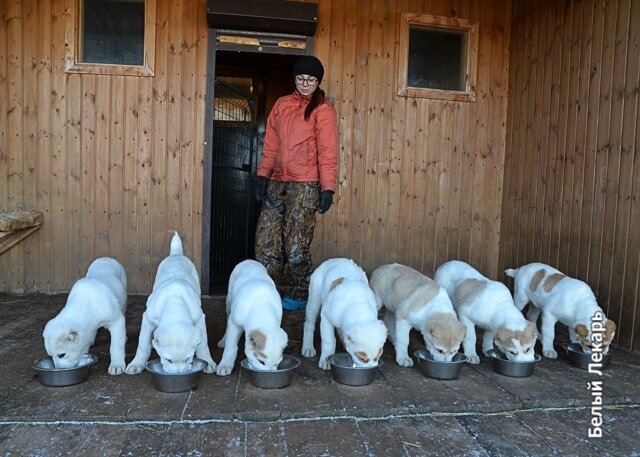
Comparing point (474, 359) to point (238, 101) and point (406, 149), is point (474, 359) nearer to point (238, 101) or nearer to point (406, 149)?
point (406, 149)

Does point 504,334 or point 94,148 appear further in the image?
point 94,148

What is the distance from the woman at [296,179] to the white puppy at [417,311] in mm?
1374

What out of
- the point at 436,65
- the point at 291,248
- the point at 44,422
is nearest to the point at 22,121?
the point at 291,248

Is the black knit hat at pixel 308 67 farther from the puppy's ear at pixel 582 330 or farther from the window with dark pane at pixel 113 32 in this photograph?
the puppy's ear at pixel 582 330

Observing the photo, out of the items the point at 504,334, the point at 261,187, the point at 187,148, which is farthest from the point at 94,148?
the point at 504,334

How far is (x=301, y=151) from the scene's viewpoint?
19.4ft

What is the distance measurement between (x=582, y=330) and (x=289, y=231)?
124 inches

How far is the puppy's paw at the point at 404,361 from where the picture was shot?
416 centimetres

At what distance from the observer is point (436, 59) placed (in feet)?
23.5

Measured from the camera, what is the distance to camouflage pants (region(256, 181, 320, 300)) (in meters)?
5.93

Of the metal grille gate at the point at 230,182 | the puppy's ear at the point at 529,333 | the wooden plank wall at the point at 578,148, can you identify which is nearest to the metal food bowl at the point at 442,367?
the puppy's ear at the point at 529,333

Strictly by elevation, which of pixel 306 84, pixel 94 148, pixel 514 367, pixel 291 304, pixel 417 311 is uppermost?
pixel 306 84

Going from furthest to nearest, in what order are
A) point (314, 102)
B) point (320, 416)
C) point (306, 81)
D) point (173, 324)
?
point (314, 102), point (306, 81), point (173, 324), point (320, 416)

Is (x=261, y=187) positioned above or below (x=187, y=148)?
below
